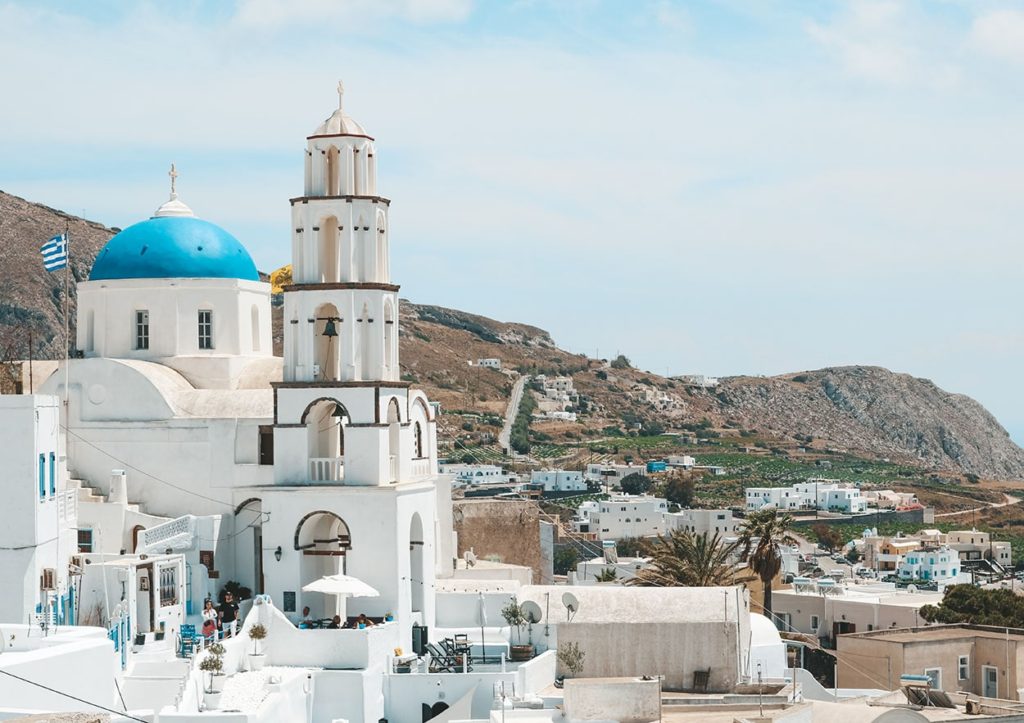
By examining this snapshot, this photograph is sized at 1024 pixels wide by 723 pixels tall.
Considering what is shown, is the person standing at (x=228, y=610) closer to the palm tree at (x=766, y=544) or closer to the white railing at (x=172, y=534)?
the white railing at (x=172, y=534)

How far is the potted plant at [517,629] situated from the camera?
35.8 meters

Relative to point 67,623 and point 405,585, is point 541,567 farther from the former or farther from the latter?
point 67,623

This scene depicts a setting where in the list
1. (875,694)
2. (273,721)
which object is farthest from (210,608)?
(875,694)

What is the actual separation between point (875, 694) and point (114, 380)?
1932cm

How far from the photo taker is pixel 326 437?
4012cm

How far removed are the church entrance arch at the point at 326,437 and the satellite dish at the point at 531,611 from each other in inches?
204

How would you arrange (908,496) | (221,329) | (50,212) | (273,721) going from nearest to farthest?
(273,721) → (221,329) → (50,212) → (908,496)

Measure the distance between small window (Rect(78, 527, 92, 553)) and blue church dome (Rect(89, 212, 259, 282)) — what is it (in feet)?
22.8

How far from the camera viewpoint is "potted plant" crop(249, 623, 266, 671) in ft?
113

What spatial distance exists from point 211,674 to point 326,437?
9770mm

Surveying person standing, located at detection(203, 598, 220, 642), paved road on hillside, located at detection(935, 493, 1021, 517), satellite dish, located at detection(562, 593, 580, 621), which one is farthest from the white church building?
paved road on hillside, located at detection(935, 493, 1021, 517)

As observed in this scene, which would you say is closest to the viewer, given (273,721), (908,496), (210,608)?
(273,721)

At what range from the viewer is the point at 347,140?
39344 millimetres

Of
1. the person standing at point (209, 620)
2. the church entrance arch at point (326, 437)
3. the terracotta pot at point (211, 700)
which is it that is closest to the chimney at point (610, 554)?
the church entrance arch at point (326, 437)
